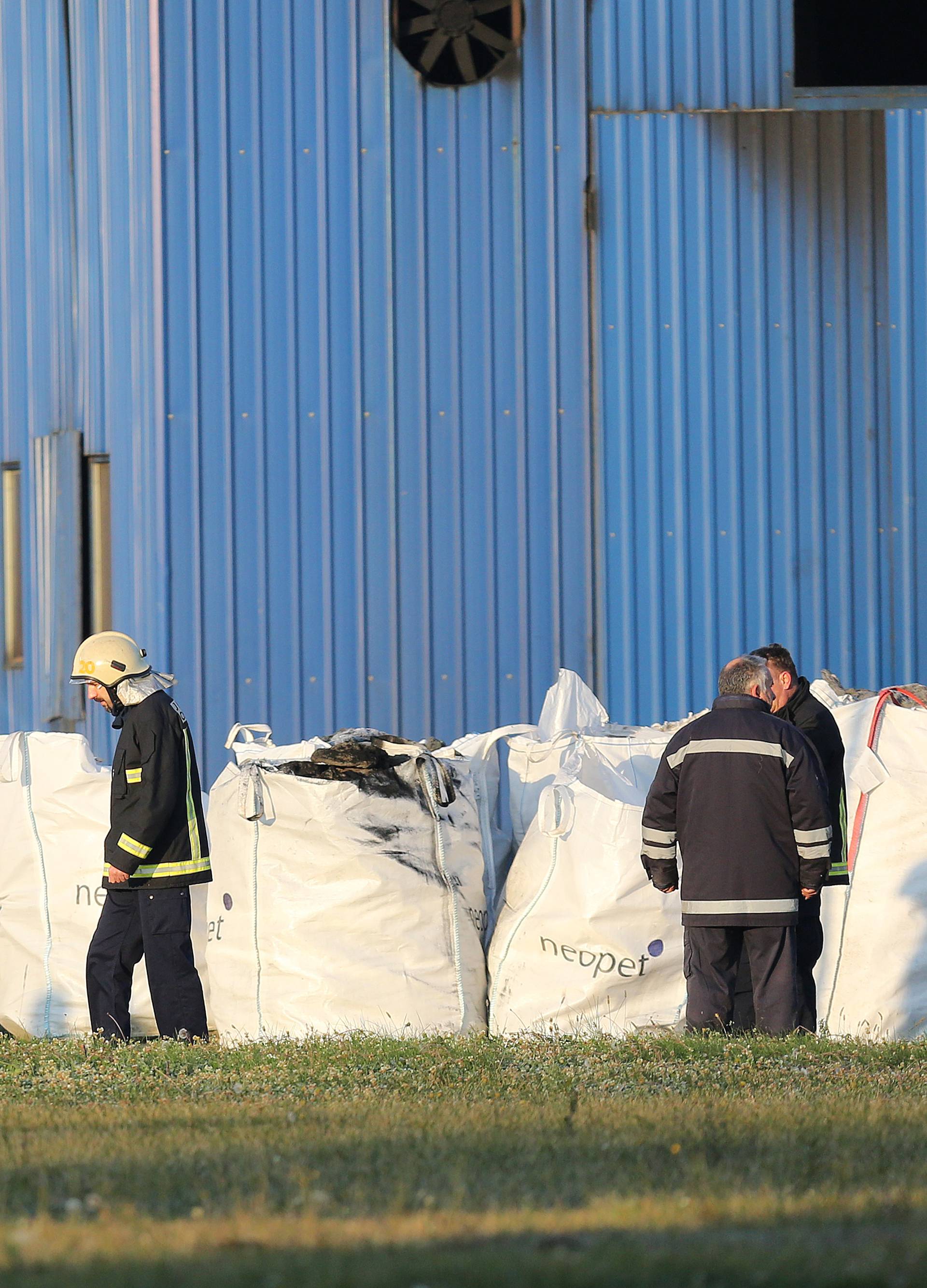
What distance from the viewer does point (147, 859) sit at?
634 cm

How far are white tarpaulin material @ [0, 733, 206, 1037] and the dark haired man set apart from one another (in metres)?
2.29

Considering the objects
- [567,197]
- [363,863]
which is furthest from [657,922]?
[567,197]

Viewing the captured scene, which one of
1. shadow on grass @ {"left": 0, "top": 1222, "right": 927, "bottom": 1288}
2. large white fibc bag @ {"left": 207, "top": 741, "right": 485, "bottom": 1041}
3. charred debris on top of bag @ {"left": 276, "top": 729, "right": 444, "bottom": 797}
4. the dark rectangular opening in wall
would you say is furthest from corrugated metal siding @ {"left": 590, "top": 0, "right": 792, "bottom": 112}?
shadow on grass @ {"left": 0, "top": 1222, "right": 927, "bottom": 1288}

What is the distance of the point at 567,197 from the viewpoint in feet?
29.5

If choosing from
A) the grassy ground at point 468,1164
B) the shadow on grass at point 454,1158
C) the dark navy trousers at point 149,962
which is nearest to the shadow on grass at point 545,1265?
the grassy ground at point 468,1164

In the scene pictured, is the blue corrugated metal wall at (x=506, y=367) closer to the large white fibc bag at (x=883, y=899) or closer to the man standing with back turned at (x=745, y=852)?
the large white fibc bag at (x=883, y=899)

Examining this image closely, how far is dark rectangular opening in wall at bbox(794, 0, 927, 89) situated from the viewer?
31.2 ft

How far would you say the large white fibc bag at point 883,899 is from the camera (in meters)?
6.04

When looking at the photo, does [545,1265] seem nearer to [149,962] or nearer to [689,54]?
[149,962]

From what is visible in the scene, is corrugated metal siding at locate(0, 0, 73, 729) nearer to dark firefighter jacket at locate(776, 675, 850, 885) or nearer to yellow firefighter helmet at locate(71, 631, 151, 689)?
yellow firefighter helmet at locate(71, 631, 151, 689)

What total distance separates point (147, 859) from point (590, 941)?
1747 mm

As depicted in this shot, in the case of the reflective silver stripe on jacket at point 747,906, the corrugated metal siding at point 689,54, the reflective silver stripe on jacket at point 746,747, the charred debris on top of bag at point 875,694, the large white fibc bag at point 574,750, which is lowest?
the reflective silver stripe on jacket at point 747,906

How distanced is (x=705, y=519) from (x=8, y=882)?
4215 millimetres

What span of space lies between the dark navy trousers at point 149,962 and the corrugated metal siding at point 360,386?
2.39 m
